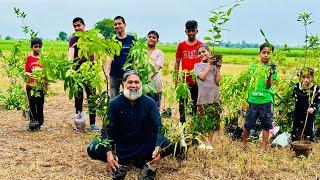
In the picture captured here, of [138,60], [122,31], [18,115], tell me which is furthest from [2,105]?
[138,60]

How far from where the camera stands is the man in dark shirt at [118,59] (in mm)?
7500

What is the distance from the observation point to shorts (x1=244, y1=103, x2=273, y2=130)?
6.98m

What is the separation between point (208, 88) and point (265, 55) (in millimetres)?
872

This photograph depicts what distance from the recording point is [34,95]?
8.19m

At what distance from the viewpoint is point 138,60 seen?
580cm

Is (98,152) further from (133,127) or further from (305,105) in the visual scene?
(305,105)

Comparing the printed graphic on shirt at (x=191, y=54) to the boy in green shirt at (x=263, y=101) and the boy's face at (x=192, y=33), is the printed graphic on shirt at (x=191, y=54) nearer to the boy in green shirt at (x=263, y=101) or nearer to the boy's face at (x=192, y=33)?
the boy's face at (x=192, y=33)

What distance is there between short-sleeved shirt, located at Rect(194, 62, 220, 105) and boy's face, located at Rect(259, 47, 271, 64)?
2.10 ft

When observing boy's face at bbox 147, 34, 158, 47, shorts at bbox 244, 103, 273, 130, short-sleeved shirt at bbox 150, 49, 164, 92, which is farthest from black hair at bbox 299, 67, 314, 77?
boy's face at bbox 147, 34, 158, 47

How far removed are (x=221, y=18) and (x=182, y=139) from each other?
150cm

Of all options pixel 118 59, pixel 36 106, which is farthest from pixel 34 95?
pixel 118 59

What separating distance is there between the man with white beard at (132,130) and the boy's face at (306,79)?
99.8 inches

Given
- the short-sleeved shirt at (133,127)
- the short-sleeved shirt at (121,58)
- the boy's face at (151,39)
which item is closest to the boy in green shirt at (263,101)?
the boy's face at (151,39)

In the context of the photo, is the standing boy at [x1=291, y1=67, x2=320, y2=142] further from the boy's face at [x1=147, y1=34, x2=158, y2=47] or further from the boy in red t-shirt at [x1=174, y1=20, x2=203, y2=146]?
the boy's face at [x1=147, y1=34, x2=158, y2=47]
